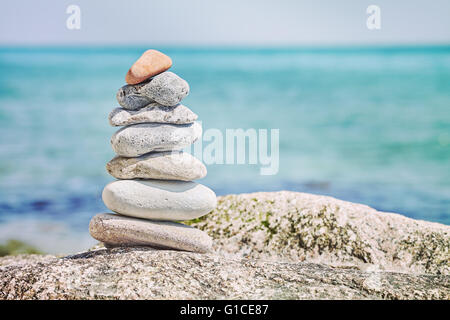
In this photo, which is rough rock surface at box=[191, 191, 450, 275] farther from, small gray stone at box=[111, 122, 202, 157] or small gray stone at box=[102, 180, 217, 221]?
small gray stone at box=[111, 122, 202, 157]

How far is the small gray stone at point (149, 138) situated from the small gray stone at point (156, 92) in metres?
0.24

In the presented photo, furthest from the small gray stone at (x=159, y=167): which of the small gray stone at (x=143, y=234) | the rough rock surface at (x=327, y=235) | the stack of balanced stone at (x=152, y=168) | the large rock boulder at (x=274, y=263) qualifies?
the rough rock surface at (x=327, y=235)

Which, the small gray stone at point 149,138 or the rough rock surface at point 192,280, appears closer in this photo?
the rough rock surface at point 192,280

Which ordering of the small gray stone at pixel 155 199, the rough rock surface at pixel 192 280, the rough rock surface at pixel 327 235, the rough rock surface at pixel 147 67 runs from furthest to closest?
the rough rock surface at pixel 327 235
the small gray stone at pixel 155 199
the rough rock surface at pixel 147 67
the rough rock surface at pixel 192 280

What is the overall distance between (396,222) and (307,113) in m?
17.7

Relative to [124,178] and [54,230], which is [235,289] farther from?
[54,230]

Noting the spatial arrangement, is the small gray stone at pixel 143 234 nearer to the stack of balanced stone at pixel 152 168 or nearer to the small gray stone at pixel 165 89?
the stack of balanced stone at pixel 152 168

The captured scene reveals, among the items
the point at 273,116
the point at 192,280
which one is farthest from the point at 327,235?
the point at 273,116

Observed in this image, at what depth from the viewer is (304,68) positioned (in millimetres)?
37562

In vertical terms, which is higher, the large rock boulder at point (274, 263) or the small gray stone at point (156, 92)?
the small gray stone at point (156, 92)

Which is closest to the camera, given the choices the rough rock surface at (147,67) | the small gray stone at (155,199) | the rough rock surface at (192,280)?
the rough rock surface at (192,280)

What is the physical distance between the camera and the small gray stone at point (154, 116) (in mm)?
5391

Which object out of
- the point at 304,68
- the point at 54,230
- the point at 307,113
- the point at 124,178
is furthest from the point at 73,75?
the point at 124,178


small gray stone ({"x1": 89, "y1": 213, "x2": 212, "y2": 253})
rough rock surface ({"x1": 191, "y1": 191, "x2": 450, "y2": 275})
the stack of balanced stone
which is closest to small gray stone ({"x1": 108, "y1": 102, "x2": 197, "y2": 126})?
the stack of balanced stone
